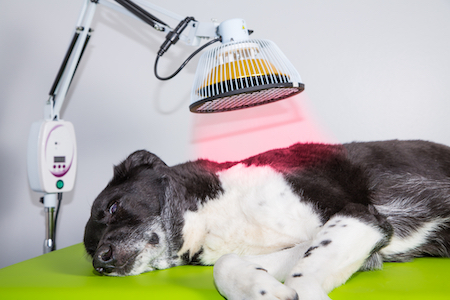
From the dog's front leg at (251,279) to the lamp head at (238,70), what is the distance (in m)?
0.52

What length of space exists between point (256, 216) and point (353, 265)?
1.25 ft

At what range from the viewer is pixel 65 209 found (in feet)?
8.13

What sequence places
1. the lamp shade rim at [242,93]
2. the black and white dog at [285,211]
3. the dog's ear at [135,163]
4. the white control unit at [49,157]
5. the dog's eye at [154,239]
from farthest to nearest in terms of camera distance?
the white control unit at [49,157], the dog's ear at [135,163], the dog's eye at [154,239], the black and white dog at [285,211], the lamp shade rim at [242,93]

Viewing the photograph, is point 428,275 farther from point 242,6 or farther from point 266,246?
point 242,6

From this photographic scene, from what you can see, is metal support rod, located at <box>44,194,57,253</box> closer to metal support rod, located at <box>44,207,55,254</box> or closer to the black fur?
metal support rod, located at <box>44,207,55,254</box>

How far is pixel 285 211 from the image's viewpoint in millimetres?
Answer: 1295

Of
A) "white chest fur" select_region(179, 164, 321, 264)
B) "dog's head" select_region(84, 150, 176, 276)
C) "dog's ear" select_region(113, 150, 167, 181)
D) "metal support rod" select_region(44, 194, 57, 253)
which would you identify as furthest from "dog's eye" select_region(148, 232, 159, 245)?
"metal support rod" select_region(44, 194, 57, 253)

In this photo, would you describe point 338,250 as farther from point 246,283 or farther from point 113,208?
point 113,208

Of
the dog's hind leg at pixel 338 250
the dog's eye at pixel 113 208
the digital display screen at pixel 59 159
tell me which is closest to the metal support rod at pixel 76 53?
the digital display screen at pixel 59 159

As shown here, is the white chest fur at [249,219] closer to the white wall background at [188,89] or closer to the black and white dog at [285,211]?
the black and white dog at [285,211]

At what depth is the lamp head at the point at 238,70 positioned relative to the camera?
1.07 m

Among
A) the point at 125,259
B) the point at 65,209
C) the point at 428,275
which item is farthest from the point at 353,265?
the point at 65,209

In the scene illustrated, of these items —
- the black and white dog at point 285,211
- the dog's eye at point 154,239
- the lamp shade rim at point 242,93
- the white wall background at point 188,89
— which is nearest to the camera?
the lamp shade rim at point 242,93

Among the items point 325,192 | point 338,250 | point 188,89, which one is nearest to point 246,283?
point 338,250
